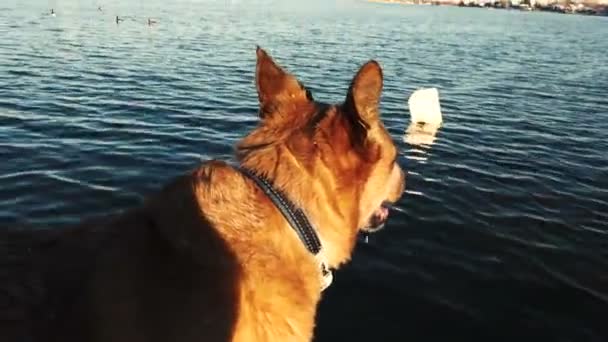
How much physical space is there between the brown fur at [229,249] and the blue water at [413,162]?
3.85 m

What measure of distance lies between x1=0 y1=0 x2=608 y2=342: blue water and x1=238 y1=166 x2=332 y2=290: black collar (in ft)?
12.9

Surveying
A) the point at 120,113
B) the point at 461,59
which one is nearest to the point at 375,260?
the point at 120,113

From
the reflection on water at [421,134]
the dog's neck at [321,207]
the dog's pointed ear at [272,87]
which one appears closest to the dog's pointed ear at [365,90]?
the dog's neck at [321,207]

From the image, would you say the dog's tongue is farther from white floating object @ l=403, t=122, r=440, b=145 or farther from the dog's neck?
white floating object @ l=403, t=122, r=440, b=145

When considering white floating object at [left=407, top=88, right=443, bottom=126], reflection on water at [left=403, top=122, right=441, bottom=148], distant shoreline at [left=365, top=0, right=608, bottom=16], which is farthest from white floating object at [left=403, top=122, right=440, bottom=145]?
distant shoreline at [left=365, top=0, right=608, bottom=16]

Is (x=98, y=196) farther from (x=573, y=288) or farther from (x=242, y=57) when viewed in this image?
(x=242, y=57)

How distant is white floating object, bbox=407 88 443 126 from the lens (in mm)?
18062

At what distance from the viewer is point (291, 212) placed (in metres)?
3.70

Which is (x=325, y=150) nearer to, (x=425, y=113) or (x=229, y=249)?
(x=229, y=249)

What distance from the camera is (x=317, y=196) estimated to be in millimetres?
3812

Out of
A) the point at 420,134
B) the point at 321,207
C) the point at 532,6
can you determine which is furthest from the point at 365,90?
the point at 532,6

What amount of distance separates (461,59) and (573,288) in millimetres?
28517

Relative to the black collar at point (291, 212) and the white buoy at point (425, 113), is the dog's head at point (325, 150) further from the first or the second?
the white buoy at point (425, 113)

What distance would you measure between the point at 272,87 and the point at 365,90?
983mm
